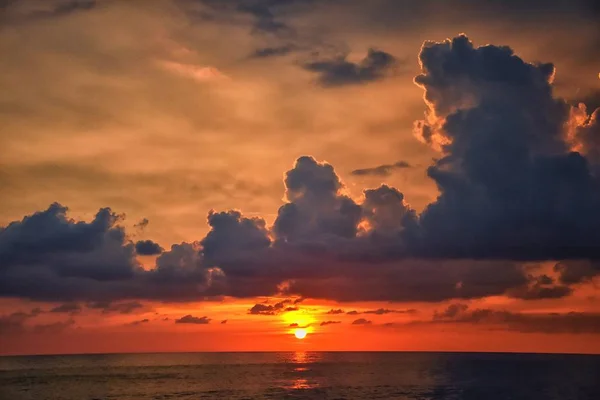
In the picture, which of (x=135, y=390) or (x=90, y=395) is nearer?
(x=90, y=395)

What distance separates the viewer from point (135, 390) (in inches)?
7746

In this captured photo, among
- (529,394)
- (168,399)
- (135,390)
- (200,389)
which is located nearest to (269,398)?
(168,399)

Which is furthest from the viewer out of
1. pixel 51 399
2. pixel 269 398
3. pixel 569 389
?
pixel 569 389

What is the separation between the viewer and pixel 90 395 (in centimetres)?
18488

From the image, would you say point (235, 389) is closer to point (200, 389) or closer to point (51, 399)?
point (200, 389)

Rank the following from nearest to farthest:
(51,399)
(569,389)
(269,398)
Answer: (269,398), (51,399), (569,389)

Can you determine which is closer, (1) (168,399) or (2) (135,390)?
(1) (168,399)

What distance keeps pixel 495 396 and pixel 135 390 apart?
106409 millimetres

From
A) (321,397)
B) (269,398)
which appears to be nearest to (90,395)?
(269,398)

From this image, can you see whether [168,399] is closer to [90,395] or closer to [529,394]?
[90,395]

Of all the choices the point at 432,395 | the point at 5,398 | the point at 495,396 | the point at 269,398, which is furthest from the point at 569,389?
the point at 5,398

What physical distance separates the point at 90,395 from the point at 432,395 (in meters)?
97.2

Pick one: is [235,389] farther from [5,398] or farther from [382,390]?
[5,398]

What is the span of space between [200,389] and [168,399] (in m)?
30.0
